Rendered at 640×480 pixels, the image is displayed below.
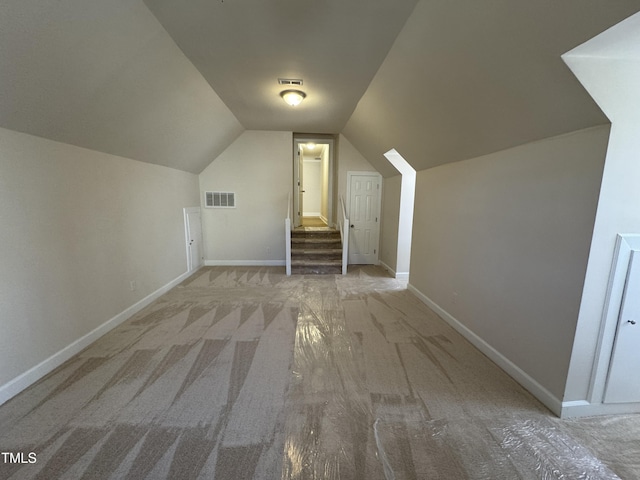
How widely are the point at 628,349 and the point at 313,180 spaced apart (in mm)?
9205

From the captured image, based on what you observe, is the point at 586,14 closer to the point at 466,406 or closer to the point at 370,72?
the point at 370,72

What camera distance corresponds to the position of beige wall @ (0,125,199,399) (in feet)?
6.30

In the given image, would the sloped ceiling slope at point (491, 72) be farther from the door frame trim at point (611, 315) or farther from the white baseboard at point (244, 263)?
the white baseboard at point (244, 263)

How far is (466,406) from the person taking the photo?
1.89 m

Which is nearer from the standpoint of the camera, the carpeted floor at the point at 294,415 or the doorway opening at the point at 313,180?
the carpeted floor at the point at 294,415

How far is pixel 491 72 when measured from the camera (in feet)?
5.89

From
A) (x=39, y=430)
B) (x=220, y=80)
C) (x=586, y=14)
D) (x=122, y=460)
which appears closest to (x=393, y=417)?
(x=122, y=460)

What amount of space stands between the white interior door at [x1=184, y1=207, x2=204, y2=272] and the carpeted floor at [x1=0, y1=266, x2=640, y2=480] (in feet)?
7.43

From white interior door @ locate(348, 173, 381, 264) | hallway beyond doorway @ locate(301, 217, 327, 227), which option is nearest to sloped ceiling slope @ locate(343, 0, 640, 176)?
white interior door @ locate(348, 173, 381, 264)

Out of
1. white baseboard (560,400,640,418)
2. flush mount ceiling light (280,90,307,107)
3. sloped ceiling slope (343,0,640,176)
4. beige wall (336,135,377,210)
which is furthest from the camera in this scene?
beige wall (336,135,377,210)

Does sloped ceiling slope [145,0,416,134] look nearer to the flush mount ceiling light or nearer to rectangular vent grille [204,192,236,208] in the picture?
the flush mount ceiling light

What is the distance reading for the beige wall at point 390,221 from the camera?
5.11 meters

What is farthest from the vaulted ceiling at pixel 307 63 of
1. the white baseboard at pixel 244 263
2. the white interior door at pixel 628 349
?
the white baseboard at pixel 244 263

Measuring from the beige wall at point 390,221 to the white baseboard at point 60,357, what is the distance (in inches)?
174
